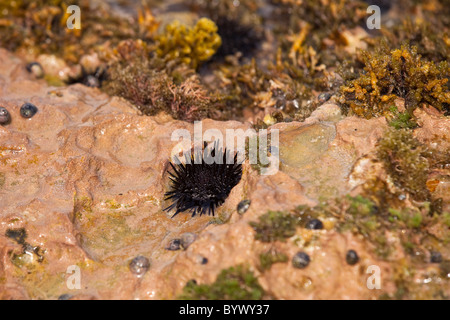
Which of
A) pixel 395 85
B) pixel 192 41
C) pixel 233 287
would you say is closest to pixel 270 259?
pixel 233 287

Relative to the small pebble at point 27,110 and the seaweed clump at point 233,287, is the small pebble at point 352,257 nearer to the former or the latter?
the seaweed clump at point 233,287

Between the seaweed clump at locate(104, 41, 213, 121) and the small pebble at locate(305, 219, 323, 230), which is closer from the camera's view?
the small pebble at locate(305, 219, 323, 230)

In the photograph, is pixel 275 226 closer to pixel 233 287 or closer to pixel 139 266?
pixel 233 287

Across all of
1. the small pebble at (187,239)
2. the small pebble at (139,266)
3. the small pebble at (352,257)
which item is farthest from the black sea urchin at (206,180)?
the small pebble at (352,257)

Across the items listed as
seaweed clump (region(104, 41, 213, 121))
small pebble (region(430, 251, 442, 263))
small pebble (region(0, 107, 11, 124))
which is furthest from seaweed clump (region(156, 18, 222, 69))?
small pebble (region(430, 251, 442, 263))

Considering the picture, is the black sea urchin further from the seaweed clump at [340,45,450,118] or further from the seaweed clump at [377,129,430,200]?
the seaweed clump at [340,45,450,118]
